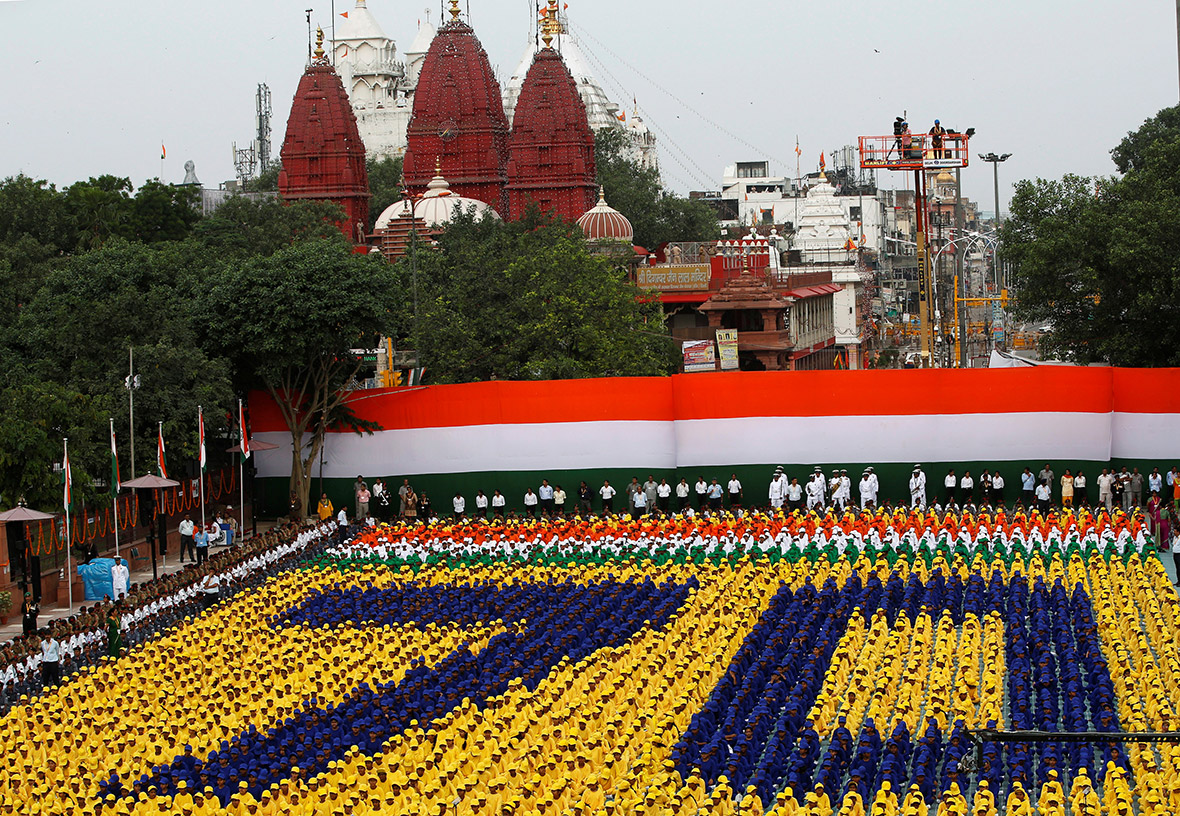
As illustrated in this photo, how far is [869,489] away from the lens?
27.9m

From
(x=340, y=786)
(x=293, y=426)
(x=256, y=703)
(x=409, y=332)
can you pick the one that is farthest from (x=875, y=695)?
(x=409, y=332)

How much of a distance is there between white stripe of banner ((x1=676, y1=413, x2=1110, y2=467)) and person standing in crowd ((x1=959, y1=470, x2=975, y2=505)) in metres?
0.50

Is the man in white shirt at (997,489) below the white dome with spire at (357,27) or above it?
below

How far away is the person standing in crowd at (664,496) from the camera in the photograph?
28219 millimetres

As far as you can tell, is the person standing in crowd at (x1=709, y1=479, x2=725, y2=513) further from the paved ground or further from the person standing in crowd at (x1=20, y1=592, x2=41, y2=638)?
the person standing in crowd at (x1=20, y1=592, x2=41, y2=638)

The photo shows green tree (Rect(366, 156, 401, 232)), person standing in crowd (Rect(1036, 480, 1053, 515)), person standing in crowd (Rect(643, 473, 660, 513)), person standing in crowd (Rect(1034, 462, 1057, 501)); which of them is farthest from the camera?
green tree (Rect(366, 156, 401, 232))

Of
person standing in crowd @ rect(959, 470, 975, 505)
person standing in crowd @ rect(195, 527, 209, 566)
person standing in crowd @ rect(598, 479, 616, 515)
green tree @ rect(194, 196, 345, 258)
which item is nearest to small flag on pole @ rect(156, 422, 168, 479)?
person standing in crowd @ rect(195, 527, 209, 566)

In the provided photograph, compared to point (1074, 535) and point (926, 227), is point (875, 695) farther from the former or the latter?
point (926, 227)

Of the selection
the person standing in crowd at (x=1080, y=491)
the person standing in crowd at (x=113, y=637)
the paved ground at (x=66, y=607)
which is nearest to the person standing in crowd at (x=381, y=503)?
the paved ground at (x=66, y=607)

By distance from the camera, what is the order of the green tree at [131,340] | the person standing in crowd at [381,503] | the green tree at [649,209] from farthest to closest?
the green tree at [649,209] → the person standing in crowd at [381,503] → the green tree at [131,340]

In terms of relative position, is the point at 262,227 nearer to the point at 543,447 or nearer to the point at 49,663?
the point at 543,447

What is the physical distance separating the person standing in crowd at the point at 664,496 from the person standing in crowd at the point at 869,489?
11.6 feet

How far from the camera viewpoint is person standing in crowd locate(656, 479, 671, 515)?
28.2 meters

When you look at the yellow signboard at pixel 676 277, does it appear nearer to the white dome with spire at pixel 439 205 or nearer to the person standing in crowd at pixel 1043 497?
the white dome with spire at pixel 439 205
